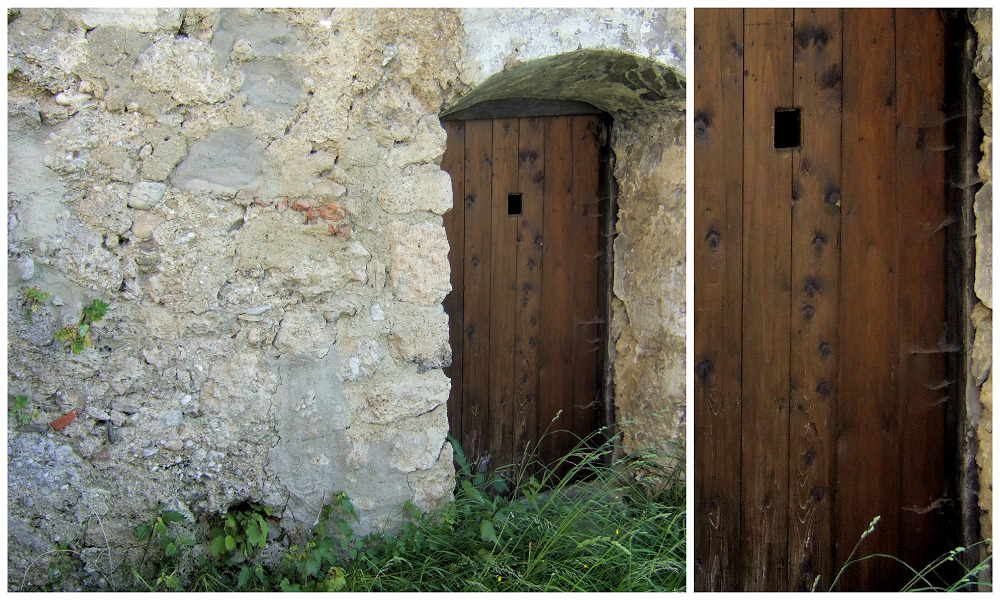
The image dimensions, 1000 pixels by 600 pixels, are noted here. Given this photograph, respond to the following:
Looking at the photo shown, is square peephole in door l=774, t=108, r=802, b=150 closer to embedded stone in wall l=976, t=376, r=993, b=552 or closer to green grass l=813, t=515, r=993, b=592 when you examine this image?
embedded stone in wall l=976, t=376, r=993, b=552

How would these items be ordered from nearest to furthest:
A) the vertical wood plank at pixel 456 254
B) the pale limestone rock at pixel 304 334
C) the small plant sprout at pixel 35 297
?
the small plant sprout at pixel 35 297 → the pale limestone rock at pixel 304 334 → the vertical wood plank at pixel 456 254

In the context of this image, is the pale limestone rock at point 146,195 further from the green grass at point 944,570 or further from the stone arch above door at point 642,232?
the green grass at point 944,570

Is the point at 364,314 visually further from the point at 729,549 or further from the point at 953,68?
the point at 953,68

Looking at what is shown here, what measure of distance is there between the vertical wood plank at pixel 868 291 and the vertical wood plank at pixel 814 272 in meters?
0.04

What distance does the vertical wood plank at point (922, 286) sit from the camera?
6.93 ft

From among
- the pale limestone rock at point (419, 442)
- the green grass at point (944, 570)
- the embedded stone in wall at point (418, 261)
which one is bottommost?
the green grass at point (944, 570)

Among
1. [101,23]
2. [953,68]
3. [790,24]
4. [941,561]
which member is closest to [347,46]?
[101,23]

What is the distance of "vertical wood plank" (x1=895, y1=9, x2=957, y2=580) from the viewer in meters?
2.11

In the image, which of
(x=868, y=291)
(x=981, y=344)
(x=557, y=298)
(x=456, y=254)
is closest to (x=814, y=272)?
(x=868, y=291)

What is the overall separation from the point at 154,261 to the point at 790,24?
2154mm

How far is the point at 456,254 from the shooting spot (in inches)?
119

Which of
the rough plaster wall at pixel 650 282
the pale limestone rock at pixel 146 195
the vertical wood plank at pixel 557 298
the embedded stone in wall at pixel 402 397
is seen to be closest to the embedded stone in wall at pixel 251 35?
the pale limestone rock at pixel 146 195

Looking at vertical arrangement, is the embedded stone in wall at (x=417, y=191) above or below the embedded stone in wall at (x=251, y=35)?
below

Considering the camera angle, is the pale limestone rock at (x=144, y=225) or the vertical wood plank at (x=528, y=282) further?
the vertical wood plank at (x=528, y=282)
